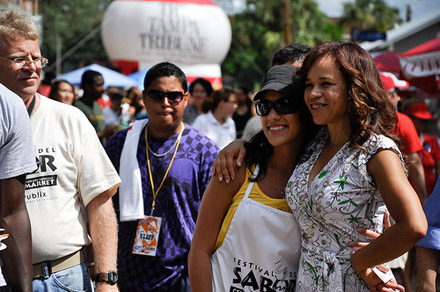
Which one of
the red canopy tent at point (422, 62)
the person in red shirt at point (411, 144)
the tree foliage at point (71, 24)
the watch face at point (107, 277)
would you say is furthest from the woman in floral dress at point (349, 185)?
the tree foliage at point (71, 24)

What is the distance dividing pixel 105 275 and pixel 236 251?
756 mm

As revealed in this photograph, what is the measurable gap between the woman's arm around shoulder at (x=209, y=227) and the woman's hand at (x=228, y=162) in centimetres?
3

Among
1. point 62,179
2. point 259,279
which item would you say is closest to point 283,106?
point 259,279

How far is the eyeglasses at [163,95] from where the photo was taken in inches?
158

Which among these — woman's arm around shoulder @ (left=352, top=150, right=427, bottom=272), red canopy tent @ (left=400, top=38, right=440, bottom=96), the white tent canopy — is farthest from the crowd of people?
the white tent canopy

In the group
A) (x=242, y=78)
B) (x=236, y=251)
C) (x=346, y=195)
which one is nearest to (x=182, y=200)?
(x=236, y=251)

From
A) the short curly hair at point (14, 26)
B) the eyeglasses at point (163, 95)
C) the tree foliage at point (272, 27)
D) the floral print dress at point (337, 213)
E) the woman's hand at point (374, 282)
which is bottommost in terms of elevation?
the woman's hand at point (374, 282)

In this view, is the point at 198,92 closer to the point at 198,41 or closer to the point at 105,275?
the point at 105,275

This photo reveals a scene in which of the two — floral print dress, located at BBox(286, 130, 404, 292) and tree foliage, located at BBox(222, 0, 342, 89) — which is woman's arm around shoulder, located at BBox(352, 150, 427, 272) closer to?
floral print dress, located at BBox(286, 130, 404, 292)

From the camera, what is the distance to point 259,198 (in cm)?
262

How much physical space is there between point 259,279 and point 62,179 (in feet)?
3.64

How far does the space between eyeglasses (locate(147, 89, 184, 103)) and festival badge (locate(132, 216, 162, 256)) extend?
0.84 meters

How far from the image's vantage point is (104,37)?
19.2 m

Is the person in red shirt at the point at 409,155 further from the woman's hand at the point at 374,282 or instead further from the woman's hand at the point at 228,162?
the woman's hand at the point at 374,282
